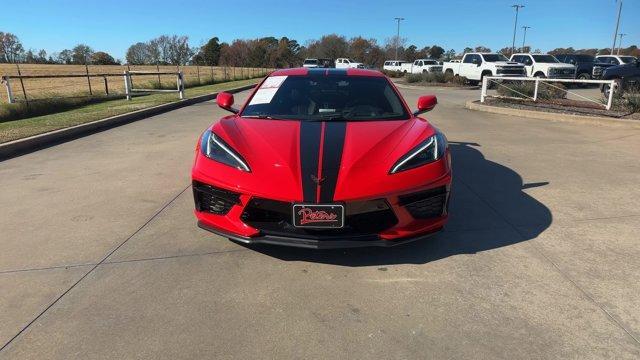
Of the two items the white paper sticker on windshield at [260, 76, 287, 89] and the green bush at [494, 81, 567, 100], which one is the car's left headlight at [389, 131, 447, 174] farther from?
the green bush at [494, 81, 567, 100]

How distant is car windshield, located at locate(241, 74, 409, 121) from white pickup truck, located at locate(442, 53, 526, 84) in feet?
65.8

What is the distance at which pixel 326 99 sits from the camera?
4605 mm

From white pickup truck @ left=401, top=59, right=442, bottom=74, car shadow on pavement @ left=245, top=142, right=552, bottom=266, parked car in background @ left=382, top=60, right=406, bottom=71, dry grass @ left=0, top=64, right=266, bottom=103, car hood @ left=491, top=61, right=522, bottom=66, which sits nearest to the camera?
car shadow on pavement @ left=245, top=142, right=552, bottom=266

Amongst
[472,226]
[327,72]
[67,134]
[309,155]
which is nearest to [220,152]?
[309,155]

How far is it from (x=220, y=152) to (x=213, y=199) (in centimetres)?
40

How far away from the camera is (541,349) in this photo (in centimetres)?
245

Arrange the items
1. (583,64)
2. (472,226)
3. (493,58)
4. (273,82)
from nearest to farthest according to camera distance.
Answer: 1. (472,226)
2. (273,82)
3. (493,58)
4. (583,64)

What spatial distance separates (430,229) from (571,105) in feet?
38.4

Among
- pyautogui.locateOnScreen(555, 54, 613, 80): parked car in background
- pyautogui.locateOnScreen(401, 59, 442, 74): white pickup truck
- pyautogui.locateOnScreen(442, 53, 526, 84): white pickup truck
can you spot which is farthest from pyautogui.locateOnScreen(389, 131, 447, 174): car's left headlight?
pyautogui.locateOnScreen(401, 59, 442, 74): white pickup truck

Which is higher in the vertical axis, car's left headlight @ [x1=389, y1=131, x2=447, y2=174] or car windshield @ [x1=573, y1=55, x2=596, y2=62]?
car windshield @ [x1=573, y1=55, x2=596, y2=62]

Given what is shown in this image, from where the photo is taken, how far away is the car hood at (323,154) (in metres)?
3.11

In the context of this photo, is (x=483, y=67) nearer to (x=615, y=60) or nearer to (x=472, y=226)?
(x=615, y=60)

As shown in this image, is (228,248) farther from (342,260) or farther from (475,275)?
(475,275)

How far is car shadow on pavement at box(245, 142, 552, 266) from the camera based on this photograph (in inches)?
139
